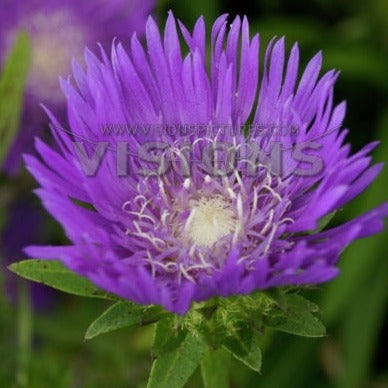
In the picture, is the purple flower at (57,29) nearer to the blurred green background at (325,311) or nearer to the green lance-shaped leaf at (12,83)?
the blurred green background at (325,311)

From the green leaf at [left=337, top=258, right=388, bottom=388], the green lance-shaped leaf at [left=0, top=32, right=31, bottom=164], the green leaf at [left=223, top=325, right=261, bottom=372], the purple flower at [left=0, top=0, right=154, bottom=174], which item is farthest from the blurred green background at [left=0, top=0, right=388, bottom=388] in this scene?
the green leaf at [left=223, top=325, right=261, bottom=372]

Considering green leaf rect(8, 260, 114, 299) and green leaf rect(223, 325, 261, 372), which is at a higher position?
green leaf rect(8, 260, 114, 299)

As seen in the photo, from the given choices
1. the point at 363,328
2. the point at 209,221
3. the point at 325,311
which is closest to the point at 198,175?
the point at 209,221

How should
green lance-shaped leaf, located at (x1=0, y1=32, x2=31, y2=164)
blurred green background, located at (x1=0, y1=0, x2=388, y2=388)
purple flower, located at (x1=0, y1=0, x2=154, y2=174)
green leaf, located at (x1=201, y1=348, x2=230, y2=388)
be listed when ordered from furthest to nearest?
purple flower, located at (x1=0, y1=0, x2=154, y2=174) → blurred green background, located at (x1=0, y1=0, x2=388, y2=388) → green lance-shaped leaf, located at (x1=0, y1=32, x2=31, y2=164) → green leaf, located at (x1=201, y1=348, x2=230, y2=388)

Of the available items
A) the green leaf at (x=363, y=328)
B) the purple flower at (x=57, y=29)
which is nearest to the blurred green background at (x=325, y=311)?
the green leaf at (x=363, y=328)

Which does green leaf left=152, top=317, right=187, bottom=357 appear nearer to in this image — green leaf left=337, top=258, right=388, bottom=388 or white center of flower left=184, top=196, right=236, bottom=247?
white center of flower left=184, top=196, right=236, bottom=247
